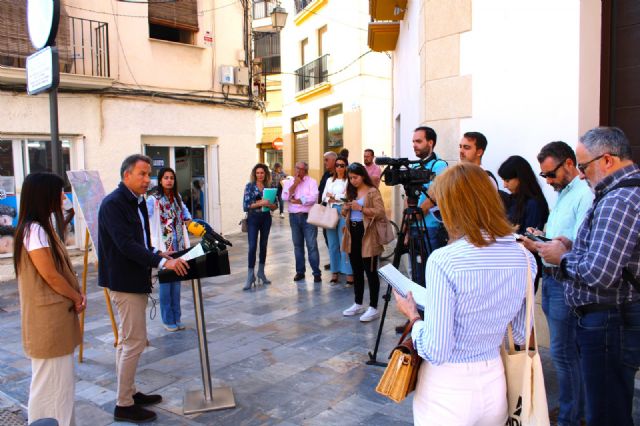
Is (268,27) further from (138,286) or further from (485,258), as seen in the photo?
(485,258)

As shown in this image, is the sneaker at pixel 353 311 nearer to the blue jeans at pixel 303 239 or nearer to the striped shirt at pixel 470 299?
the blue jeans at pixel 303 239

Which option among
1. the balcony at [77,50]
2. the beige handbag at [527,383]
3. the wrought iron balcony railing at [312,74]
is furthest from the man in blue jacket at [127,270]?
the wrought iron balcony railing at [312,74]

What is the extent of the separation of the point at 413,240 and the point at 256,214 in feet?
11.2

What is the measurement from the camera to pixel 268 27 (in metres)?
21.3

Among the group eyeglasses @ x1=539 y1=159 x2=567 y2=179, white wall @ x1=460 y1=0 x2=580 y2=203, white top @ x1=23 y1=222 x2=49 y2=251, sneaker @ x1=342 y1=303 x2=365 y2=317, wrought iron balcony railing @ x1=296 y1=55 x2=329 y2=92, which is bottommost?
sneaker @ x1=342 y1=303 x2=365 y2=317

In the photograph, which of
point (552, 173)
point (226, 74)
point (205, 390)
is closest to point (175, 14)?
point (226, 74)

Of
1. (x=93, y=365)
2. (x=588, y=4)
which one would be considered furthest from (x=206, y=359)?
(x=588, y=4)

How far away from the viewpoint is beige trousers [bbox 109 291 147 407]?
3.66 metres

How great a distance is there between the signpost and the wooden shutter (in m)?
6.20

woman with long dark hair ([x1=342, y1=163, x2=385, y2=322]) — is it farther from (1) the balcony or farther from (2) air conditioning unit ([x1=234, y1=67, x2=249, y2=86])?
(2) air conditioning unit ([x1=234, y1=67, x2=249, y2=86])

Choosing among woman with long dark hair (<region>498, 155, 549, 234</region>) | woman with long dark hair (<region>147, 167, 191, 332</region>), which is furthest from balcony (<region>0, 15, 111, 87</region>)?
woman with long dark hair (<region>498, 155, 549, 234</region>)

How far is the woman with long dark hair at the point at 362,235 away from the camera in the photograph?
5.73 m

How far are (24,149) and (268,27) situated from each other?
14243 mm

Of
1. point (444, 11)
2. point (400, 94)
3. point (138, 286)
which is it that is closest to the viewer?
point (138, 286)
